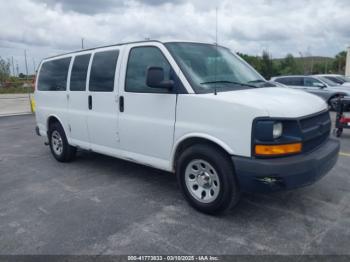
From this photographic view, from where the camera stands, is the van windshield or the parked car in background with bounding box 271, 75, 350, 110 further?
the parked car in background with bounding box 271, 75, 350, 110

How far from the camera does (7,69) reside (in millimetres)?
41375

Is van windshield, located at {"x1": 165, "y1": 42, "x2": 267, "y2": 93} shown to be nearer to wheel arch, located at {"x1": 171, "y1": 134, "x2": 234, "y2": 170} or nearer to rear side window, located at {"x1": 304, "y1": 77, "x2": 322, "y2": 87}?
wheel arch, located at {"x1": 171, "y1": 134, "x2": 234, "y2": 170}

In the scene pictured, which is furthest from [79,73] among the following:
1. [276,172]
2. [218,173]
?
[276,172]

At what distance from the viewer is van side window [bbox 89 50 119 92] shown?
4.85 metres

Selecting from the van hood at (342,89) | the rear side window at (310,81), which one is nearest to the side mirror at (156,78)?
the van hood at (342,89)

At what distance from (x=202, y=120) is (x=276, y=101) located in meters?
0.82

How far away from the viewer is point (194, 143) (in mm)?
3926

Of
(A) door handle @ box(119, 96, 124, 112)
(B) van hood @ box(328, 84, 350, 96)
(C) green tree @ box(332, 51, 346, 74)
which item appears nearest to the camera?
(A) door handle @ box(119, 96, 124, 112)

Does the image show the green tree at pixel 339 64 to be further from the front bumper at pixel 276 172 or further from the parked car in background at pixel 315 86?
the front bumper at pixel 276 172

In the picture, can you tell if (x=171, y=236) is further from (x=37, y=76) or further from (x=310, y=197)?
(x=37, y=76)

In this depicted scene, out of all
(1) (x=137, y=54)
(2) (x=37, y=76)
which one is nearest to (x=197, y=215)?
(1) (x=137, y=54)

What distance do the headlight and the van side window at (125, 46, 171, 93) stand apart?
4.75ft

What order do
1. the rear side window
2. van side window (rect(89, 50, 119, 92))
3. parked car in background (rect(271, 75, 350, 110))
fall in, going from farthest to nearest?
the rear side window, parked car in background (rect(271, 75, 350, 110)), van side window (rect(89, 50, 119, 92))

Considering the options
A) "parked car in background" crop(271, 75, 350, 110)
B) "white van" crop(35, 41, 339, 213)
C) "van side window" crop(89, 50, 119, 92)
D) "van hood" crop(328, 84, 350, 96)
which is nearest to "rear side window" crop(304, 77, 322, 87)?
"parked car in background" crop(271, 75, 350, 110)
